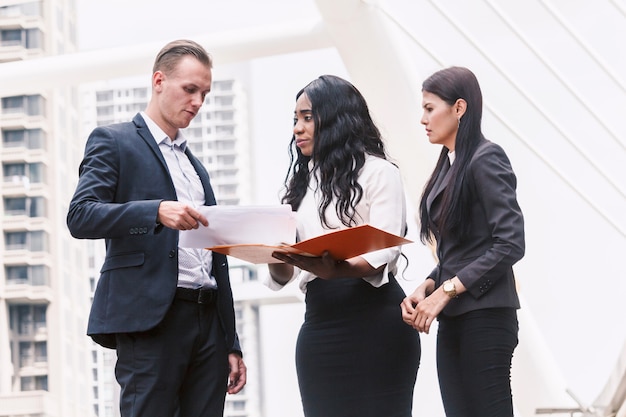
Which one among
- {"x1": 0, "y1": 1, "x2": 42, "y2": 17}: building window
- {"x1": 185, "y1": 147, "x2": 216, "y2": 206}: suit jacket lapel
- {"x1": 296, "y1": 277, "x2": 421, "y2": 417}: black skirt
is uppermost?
{"x1": 0, "y1": 1, "x2": 42, "y2": 17}: building window

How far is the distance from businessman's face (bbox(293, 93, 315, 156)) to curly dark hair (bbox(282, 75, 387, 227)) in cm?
1

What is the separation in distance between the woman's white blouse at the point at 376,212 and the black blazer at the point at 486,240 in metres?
0.16

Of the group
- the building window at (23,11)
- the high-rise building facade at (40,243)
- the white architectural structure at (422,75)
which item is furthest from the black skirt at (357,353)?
the building window at (23,11)

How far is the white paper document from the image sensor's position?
2375mm

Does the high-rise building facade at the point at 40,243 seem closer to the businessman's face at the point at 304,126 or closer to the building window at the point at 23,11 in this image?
the building window at the point at 23,11

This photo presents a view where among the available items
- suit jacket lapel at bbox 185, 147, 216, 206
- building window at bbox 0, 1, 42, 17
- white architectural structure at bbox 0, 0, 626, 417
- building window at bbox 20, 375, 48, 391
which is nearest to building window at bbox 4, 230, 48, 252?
building window at bbox 20, 375, 48, 391

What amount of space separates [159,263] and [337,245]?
44 cm

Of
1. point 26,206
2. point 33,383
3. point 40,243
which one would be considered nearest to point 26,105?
point 26,206

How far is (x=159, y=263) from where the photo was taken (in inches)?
98.1

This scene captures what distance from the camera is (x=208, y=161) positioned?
12672 mm

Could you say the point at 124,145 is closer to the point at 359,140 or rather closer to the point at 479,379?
the point at 359,140

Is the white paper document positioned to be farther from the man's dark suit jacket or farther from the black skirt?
the black skirt

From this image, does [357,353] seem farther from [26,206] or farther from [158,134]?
[26,206]

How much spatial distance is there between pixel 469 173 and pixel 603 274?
933 cm
